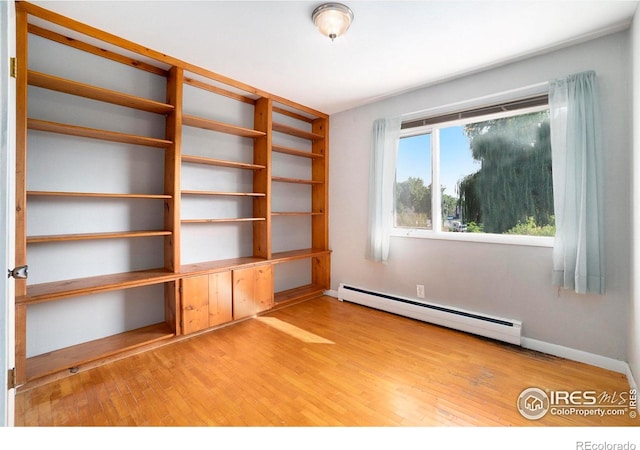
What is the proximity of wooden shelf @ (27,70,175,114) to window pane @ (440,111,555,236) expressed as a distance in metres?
2.79

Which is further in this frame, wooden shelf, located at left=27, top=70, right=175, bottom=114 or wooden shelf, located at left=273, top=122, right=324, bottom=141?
wooden shelf, located at left=273, top=122, right=324, bottom=141

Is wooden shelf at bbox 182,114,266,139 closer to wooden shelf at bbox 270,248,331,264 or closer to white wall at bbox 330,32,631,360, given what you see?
white wall at bbox 330,32,631,360

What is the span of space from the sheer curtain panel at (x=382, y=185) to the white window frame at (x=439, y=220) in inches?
5.8

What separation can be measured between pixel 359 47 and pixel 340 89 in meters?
0.85

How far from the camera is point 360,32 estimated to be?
207 cm

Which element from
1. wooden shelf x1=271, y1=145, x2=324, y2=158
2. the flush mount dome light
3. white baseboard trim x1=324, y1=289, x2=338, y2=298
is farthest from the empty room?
white baseboard trim x1=324, y1=289, x2=338, y2=298

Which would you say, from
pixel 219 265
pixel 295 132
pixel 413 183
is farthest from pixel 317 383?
pixel 295 132

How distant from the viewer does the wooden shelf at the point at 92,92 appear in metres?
1.92

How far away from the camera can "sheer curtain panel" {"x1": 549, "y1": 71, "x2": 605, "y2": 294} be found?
2.08 metres

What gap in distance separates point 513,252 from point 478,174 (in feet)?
2.63

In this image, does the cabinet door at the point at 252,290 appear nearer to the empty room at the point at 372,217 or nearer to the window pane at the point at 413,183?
the empty room at the point at 372,217

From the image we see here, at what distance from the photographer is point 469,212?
2832 mm
